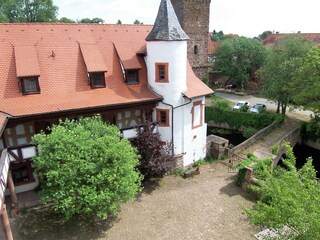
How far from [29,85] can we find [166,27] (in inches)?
380

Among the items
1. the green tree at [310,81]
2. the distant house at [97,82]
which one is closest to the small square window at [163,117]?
the distant house at [97,82]

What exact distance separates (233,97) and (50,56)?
35.4m

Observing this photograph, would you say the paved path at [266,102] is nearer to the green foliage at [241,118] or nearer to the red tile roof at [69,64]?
the green foliage at [241,118]

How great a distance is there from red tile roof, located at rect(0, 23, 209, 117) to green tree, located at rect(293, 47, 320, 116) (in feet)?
39.7

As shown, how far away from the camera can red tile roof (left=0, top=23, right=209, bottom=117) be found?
655 inches

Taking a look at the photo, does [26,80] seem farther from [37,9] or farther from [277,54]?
[37,9]

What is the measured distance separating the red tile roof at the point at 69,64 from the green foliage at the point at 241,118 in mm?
14959

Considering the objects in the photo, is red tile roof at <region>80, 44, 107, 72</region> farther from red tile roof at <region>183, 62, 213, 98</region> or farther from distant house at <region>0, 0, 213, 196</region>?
red tile roof at <region>183, 62, 213, 98</region>

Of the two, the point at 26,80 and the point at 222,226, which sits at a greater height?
the point at 26,80

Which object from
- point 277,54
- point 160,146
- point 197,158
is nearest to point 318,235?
point 160,146

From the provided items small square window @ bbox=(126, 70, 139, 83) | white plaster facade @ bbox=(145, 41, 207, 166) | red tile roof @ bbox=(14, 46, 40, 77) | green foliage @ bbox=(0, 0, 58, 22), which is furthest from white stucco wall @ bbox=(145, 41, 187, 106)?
green foliage @ bbox=(0, 0, 58, 22)

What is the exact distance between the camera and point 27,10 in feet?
200

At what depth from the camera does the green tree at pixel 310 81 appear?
2672cm

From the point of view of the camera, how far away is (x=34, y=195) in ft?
57.5
